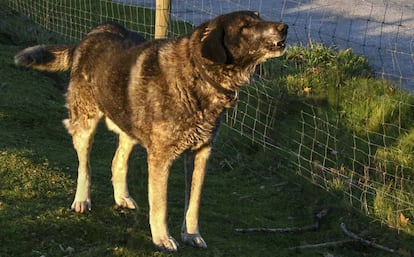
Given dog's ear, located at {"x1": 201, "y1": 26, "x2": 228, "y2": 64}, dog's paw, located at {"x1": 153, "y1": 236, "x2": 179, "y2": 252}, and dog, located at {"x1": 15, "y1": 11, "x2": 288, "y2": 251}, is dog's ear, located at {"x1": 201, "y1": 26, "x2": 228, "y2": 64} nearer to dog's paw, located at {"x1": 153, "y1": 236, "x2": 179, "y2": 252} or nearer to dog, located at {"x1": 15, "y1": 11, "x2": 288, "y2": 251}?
dog, located at {"x1": 15, "y1": 11, "x2": 288, "y2": 251}

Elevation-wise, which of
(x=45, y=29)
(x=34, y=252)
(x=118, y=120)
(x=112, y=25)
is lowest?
(x=45, y=29)

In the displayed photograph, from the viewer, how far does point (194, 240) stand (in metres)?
5.36

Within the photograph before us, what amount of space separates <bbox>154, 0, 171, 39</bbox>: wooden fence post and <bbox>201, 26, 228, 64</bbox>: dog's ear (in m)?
3.44

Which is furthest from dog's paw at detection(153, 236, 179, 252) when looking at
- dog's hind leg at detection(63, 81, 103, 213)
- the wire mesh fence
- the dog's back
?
the wire mesh fence

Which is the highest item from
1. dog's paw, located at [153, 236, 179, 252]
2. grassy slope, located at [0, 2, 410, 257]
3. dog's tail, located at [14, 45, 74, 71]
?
dog's tail, located at [14, 45, 74, 71]

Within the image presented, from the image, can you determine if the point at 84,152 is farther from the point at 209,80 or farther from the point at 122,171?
the point at 209,80

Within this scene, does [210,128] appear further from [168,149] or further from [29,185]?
[29,185]

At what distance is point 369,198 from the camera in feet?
21.3

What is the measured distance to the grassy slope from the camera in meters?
5.23

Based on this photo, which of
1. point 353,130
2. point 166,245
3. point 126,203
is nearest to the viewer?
point 166,245

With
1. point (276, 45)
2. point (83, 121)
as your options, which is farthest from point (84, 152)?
point (276, 45)

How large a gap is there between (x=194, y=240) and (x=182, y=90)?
1.08 m

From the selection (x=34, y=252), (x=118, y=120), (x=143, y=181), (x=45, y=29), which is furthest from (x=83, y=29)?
(x=34, y=252)

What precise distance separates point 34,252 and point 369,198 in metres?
2.95
